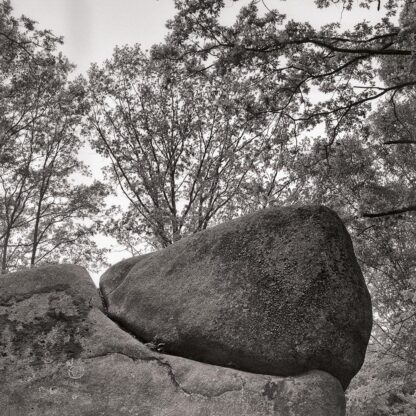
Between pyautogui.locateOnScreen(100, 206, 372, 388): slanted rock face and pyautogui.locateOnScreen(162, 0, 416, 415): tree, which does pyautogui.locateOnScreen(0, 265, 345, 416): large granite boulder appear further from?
pyautogui.locateOnScreen(162, 0, 416, 415): tree

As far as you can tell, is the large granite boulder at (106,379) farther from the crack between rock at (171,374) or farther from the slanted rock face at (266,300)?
the slanted rock face at (266,300)

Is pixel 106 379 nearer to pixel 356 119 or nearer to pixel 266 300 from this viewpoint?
pixel 266 300

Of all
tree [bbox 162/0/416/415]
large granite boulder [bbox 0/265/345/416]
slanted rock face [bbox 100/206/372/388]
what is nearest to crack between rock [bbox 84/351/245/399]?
large granite boulder [bbox 0/265/345/416]

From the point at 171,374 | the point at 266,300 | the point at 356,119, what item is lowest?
the point at 171,374

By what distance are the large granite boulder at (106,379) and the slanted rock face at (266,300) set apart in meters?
0.22

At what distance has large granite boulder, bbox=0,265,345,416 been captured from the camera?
153 inches

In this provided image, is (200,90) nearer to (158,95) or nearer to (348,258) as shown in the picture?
(158,95)

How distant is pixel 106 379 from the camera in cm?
435

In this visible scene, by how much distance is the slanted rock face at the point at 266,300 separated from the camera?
4.18m

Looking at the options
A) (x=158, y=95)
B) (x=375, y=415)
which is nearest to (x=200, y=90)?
(x=158, y=95)

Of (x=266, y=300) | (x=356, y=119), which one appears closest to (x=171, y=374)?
(x=266, y=300)

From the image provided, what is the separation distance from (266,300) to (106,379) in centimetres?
202

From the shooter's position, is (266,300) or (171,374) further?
(266,300)

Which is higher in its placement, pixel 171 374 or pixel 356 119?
pixel 356 119
